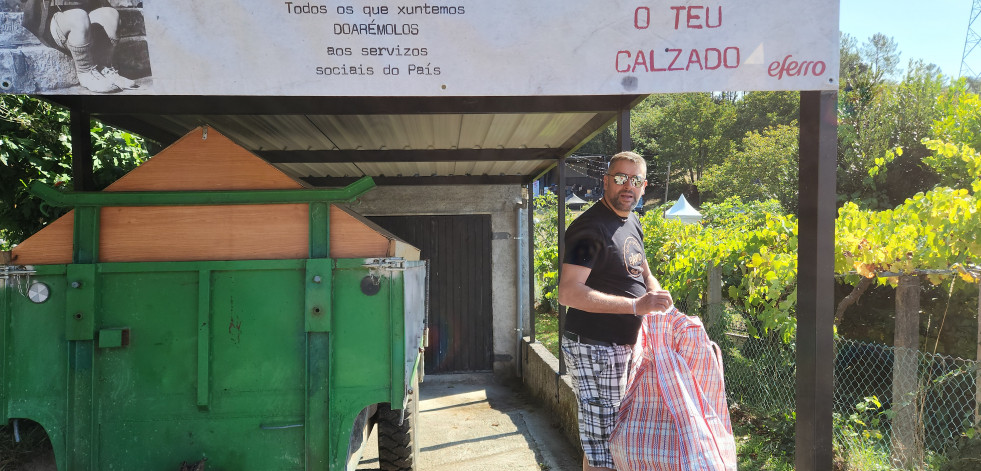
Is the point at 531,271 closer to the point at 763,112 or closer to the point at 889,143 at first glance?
the point at 889,143

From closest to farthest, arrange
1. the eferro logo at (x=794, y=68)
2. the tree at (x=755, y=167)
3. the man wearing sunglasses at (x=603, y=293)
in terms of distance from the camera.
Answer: the eferro logo at (x=794, y=68) → the man wearing sunglasses at (x=603, y=293) → the tree at (x=755, y=167)

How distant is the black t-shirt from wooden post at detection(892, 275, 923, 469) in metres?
2.02

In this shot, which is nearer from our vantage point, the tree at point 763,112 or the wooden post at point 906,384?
the wooden post at point 906,384

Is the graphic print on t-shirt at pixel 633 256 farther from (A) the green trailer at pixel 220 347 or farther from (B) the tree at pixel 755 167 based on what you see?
(B) the tree at pixel 755 167

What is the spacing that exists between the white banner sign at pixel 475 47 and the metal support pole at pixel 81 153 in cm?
117

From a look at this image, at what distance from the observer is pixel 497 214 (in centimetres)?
869

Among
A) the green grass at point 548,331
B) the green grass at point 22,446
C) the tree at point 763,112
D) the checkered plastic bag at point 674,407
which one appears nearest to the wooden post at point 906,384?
the checkered plastic bag at point 674,407

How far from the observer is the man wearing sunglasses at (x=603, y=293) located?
9.12 ft

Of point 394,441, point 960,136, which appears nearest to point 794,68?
point 394,441

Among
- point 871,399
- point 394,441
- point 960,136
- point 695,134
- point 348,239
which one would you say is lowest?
point 394,441

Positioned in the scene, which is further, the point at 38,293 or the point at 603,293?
the point at 603,293

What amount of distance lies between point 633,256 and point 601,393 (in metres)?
0.65

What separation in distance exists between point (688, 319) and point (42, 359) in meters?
2.76

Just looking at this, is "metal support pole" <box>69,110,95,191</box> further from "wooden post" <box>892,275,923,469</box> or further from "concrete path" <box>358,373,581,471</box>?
"wooden post" <box>892,275,923,469</box>
